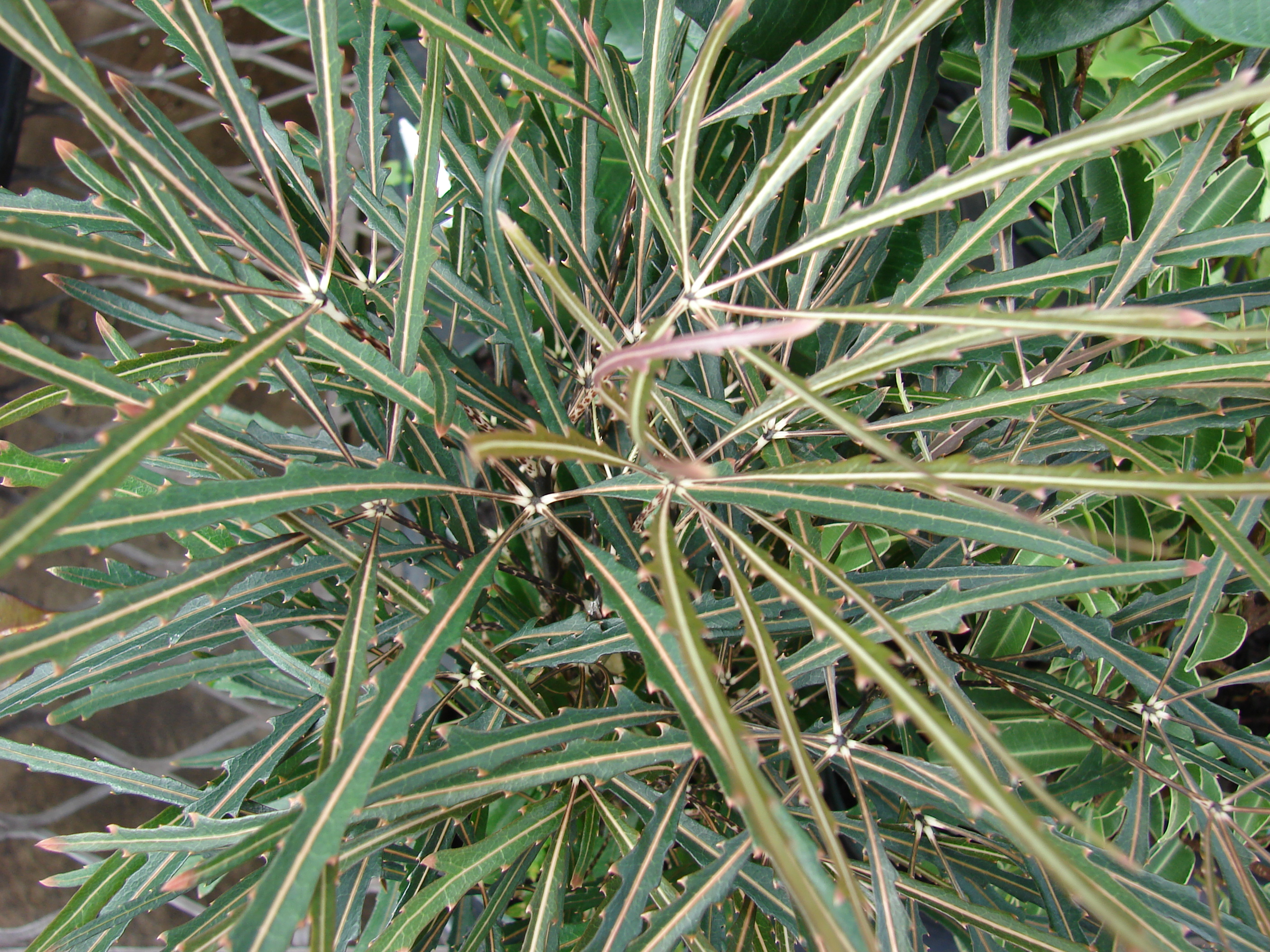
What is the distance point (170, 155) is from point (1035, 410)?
47 cm

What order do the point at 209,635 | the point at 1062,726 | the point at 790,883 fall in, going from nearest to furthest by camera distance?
the point at 790,883, the point at 209,635, the point at 1062,726

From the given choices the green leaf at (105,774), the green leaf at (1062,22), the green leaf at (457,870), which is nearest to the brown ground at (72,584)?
the green leaf at (105,774)

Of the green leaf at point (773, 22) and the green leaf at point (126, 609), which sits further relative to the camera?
the green leaf at point (773, 22)

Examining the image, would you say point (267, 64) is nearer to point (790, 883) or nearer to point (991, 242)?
point (991, 242)

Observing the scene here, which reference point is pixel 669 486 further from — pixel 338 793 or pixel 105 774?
pixel 105 774

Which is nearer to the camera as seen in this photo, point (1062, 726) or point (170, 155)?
point (170, 155)

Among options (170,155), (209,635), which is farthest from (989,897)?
(170,155)

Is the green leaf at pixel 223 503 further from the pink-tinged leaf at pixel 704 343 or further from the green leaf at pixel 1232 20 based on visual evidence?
the green leaf at pixel 1232 20

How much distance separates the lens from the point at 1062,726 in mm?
594

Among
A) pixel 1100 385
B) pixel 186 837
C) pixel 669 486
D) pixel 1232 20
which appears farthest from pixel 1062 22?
pixel 186 837

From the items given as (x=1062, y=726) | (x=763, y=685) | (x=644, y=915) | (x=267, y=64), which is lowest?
(x=1062, y=726)

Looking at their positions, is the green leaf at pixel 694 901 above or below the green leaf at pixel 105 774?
below

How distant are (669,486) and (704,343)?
12 centimetres

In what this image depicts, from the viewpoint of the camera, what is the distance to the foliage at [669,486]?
26cm
